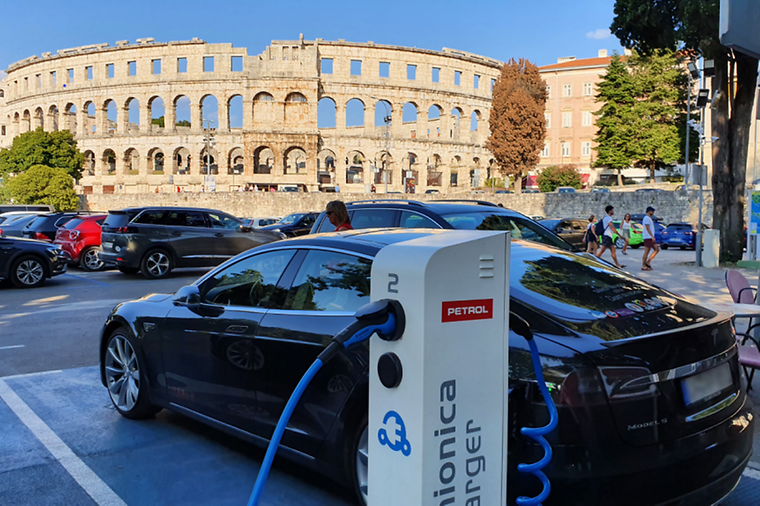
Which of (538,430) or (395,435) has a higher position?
(395,435)

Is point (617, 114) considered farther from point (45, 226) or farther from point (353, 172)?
point (45, 226)

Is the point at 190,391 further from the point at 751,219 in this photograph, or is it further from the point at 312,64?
A: the point at 312,64

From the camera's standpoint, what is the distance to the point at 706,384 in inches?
113

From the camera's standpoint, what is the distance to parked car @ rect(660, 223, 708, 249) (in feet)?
107

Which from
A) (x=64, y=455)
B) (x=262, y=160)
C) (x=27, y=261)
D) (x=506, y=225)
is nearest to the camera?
(x=64, y=455)

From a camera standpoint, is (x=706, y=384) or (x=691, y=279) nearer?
(x=706, y=384)

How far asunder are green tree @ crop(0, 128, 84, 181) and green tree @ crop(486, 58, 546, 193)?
47492mm

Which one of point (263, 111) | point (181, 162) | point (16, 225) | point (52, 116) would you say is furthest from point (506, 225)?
point (181, 162)

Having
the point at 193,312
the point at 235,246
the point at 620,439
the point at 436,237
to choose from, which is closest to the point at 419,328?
the point at 436,237

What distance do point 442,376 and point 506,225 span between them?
692 centimetres

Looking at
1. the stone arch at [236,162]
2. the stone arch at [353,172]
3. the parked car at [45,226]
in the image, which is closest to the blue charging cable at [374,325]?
the parked car at [45,226]

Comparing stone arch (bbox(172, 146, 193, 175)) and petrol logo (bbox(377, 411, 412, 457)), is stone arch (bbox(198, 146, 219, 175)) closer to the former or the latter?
stone arch (bbox(172, 146, 193, 175))

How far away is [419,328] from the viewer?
179cm

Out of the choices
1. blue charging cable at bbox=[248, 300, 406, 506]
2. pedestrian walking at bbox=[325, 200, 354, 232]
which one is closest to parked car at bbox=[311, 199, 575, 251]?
pedestrian walking at bbox=[325, 200, 354, 232]
